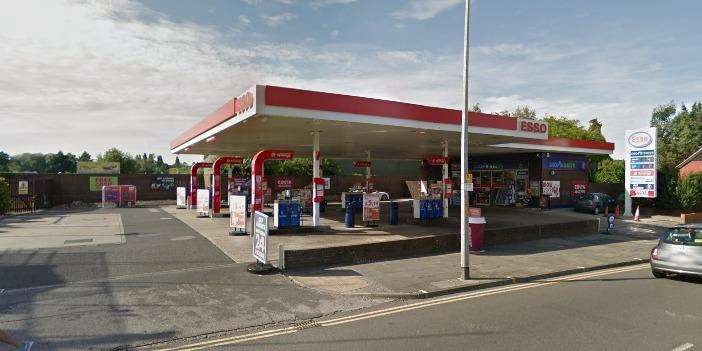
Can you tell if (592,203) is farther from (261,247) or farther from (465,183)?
(261,247)

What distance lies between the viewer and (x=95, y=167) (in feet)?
164

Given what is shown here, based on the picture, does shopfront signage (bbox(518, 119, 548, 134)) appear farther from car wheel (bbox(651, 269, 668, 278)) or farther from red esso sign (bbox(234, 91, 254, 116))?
red esso sign (bbox(234, 91, 254, 116))

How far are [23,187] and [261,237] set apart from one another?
25.6 meters

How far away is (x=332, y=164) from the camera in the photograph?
4528 cm

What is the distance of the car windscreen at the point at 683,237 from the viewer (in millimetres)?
10523

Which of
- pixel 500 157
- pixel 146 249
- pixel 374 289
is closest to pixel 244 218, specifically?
pixel 146 249

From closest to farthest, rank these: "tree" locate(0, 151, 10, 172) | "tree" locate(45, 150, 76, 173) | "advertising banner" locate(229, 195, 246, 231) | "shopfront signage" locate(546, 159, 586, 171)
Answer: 1. "advertising banner" locate(229, 195, 246, 231)
2. "shopfront signage" locate(546, 159, 586, 171)
3. "tree" locate(0, 151, 10, 172)
4. "tree" locate(45, 150, 76, 173)

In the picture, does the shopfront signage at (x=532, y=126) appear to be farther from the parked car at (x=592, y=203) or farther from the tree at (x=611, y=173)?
the tree at (x=611, y=173)

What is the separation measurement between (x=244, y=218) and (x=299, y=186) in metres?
22.9

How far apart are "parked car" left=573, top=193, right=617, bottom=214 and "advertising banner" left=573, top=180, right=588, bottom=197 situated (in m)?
2.14

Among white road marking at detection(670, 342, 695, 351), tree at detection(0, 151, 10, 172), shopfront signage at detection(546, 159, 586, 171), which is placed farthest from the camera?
tree at detection(0, 151, 10, 172)

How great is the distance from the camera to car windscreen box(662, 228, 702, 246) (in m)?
10.5

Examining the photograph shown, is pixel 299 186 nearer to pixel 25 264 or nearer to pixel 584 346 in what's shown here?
pixel 25 264

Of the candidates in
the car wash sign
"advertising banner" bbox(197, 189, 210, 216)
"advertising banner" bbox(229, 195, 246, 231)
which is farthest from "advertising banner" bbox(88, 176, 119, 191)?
the car wash sign
